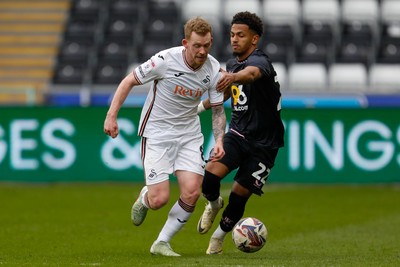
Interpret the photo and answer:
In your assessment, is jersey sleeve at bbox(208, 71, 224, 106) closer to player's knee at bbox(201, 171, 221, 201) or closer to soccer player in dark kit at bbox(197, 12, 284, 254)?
soccer player in dark kit at bbox(197, 12, 284, 254)

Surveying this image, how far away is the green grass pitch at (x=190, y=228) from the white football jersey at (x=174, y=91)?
1291 millimetres

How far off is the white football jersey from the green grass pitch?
129 centimetres

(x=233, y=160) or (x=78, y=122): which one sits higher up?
(x=233, y=160)

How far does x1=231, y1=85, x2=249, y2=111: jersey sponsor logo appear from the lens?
1096cm

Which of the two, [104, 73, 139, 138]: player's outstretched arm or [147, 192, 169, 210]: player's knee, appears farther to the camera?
[147, 192, 169, 210]: player's knee

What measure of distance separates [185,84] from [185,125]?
451 millimetres

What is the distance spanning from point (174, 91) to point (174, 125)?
1.15 ft

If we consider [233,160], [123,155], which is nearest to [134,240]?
[233,160]

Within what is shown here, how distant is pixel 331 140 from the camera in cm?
2050

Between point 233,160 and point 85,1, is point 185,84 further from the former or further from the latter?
point 85,1

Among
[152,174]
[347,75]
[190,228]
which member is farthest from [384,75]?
[152,174]

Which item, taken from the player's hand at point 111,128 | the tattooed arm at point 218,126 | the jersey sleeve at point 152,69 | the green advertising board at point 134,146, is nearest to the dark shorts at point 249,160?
the tattooed arm at point 218,126

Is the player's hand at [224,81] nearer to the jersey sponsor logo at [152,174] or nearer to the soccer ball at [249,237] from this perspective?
the jersey sponsor logo at [152,174]

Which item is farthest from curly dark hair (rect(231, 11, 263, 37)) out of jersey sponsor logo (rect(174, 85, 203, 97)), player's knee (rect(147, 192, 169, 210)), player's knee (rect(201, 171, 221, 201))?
player's knee (rect(147, 192, 169, 210))
